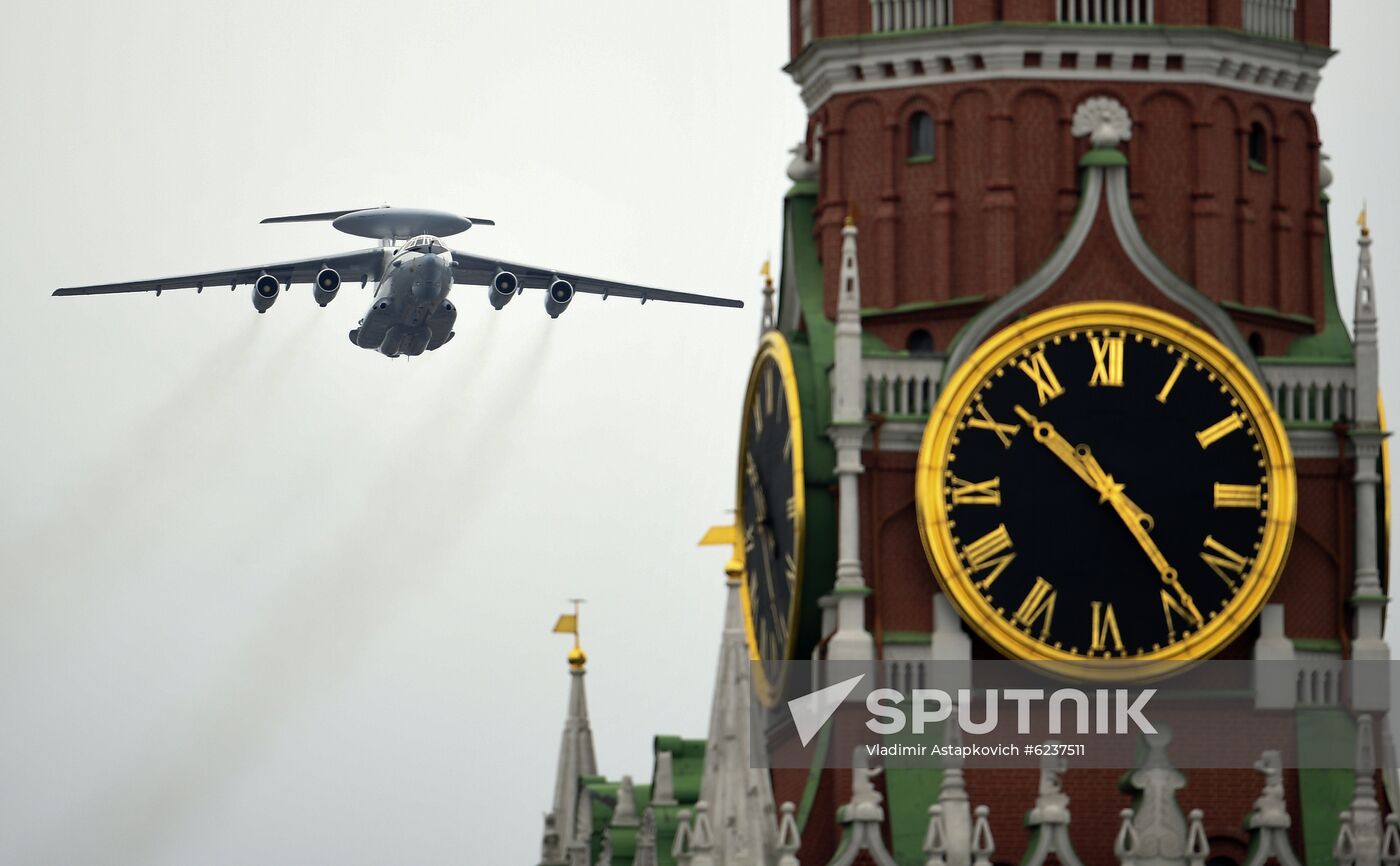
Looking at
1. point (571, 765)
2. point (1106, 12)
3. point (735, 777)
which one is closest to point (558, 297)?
point (571, 765)

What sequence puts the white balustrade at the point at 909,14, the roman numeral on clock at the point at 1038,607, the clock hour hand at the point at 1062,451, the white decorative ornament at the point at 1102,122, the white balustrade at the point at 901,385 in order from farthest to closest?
1. the white balustrade at the point at 909,14
2. the white decorative ornament at the point at 1102,122
3. the white balustrade at the point at 901,385
4. the clock hour hand at the point at 1062,451
5. the roman numeral on clock at the point at 1038,607

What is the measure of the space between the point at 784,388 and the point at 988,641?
6.25 metres

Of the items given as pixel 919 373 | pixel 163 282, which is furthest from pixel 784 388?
pixel 163 282

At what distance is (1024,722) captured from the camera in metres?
83.3

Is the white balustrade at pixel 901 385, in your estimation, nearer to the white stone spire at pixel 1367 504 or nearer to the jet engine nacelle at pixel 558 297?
the white stone spire at pixel 1367 504

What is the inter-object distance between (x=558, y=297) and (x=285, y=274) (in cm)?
704

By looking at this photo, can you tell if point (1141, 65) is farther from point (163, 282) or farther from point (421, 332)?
point (163, 282)

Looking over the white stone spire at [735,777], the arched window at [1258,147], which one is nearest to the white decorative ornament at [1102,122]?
the arched window at [1258,147]

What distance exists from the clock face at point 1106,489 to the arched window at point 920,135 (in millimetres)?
4546

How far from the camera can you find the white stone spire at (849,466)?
83.0 metres

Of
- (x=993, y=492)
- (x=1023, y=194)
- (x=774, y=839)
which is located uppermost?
(x=1023, y=194)

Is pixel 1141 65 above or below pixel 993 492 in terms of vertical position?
above

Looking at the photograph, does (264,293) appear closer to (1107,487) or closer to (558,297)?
(558,297)

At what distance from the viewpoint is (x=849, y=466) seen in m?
83.5
